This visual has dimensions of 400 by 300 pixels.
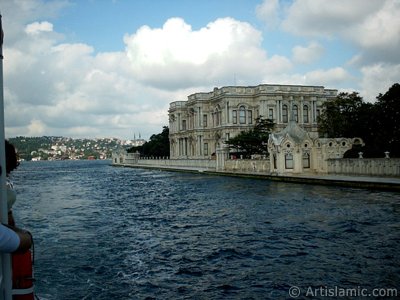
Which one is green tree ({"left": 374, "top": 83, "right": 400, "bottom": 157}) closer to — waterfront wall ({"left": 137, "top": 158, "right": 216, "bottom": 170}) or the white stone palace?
the white stone palace

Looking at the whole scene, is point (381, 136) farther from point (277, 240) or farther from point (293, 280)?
point (293, 280)

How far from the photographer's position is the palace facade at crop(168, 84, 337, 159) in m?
63.7

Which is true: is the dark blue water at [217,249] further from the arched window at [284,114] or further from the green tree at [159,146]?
the green tree at [159,146]

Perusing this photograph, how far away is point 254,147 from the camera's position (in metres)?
47.4

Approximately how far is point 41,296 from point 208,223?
765 centimetres

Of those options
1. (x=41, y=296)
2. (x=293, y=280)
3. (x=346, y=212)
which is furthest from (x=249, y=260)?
(x=346, y=212)

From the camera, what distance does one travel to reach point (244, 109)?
64.6 meters

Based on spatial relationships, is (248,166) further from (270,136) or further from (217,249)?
(217,249)

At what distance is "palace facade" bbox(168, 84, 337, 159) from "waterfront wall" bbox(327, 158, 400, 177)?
2856cm

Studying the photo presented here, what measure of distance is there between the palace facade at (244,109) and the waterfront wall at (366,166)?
93.7 feet

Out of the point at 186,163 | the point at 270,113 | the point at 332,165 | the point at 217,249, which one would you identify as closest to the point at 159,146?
the point at 186,163

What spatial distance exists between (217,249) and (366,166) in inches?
798

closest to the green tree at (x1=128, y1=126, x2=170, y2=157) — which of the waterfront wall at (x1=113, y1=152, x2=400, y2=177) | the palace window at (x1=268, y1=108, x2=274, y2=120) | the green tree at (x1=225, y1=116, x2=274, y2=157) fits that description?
the waterfront wall at (x1=113, y1=152, x2=400, y2=177)

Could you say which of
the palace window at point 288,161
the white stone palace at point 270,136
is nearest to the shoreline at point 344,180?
the white stone palace at point 270,136
